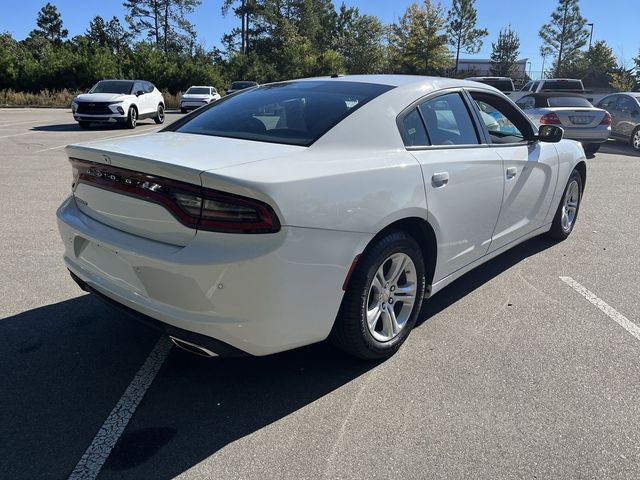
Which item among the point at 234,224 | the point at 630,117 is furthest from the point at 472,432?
the point at 630,117

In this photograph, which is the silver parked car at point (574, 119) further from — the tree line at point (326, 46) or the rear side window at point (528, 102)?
the tree line at point (326, 46)

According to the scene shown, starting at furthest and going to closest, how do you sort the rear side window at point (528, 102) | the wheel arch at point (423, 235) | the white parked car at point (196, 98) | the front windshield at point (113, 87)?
the white parked car at point (196, 98) < the front windshield at point (113, 87) < the rear side window at point (528, 102) < the wheel arch at point (423, 235)

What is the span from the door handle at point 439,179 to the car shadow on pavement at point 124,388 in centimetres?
116

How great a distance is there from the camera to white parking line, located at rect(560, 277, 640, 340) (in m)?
3.72

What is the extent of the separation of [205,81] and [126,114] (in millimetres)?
24464

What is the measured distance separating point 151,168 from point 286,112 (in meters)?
1.15

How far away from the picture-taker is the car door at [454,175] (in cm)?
329

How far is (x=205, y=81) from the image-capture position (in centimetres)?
3981

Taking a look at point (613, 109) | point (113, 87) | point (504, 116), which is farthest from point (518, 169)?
point (113, 87)

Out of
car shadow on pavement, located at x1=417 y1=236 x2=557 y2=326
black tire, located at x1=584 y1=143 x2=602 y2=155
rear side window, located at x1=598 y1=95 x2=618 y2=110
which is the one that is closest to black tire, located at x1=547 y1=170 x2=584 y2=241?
car shadow on pavement, located at x1=417 y1=236 x2=557 y2=326

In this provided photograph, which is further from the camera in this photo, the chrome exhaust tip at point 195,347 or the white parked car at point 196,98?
the white parked car at point 196,98

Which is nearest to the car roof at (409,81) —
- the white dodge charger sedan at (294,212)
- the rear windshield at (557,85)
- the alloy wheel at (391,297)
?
the white dodge charger sedan at (294,212)

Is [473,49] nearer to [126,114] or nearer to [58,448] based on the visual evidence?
[126,114]

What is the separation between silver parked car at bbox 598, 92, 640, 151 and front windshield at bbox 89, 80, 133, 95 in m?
14.8
